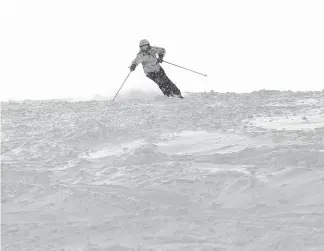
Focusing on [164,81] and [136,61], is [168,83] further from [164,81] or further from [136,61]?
[136,61]

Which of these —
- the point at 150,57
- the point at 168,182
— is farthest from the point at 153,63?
the point at 168,182

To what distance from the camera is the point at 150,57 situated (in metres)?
11.9

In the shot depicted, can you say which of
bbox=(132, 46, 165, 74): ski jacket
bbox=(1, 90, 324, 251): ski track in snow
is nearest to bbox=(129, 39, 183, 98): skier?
bbox=(132, 46, 165, 74): ski jacket

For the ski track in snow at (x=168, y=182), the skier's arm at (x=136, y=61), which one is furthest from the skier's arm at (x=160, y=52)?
the ski track in snow at (x=168, y=182)

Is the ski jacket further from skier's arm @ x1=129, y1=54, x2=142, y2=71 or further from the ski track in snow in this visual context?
the ski track in snow

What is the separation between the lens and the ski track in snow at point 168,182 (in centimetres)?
486

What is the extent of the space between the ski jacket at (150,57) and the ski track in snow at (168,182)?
3.09m

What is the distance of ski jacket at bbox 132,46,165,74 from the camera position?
11.8 meters

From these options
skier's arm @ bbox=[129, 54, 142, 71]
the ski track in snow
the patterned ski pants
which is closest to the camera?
the ski track in snow

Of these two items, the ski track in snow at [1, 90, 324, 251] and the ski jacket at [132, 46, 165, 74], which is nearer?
the ski track in snow at [1, 90, 324, 251]

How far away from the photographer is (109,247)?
4746mm

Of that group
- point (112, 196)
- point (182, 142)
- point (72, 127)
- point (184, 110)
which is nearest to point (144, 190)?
point (112, 196)

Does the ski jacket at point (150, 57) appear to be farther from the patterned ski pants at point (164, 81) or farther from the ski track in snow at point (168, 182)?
the ski track in snow at point (168, 182)

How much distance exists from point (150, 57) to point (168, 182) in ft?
20.9
